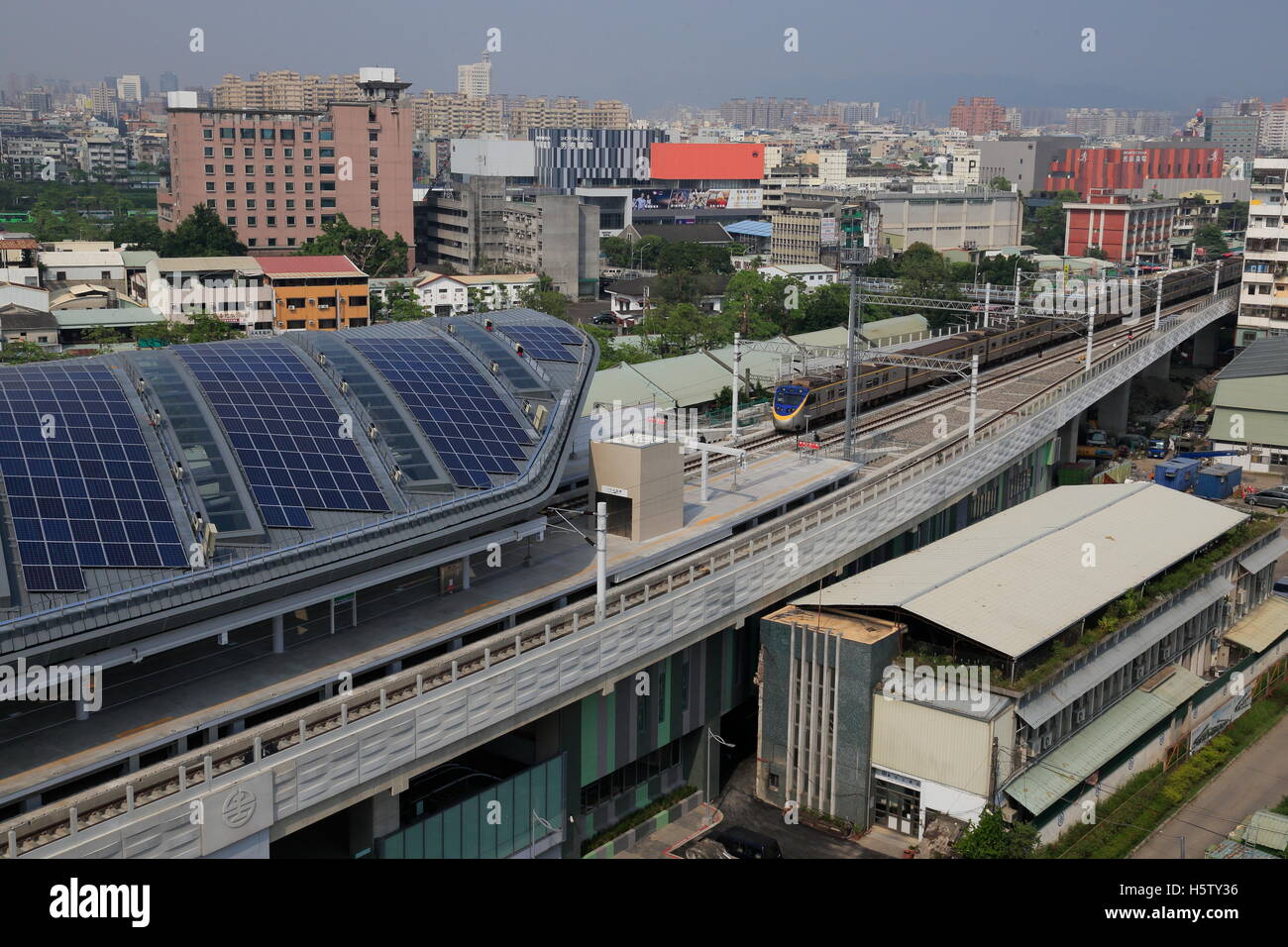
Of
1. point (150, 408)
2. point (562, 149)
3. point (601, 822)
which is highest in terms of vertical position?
point (562, 149)

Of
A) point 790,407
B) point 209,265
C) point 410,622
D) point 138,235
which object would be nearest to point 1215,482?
point 790,407

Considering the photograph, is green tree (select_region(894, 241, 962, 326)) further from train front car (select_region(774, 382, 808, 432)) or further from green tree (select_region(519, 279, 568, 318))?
train front car (select_region(774, 382, 808, 432))

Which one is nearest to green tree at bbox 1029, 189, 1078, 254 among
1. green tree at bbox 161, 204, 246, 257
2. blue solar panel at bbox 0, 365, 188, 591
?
green tree at bbox 161, 204, 246, 257

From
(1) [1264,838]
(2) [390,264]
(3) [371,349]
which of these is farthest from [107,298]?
(1) [1264,838]

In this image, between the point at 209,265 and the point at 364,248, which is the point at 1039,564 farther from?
the point at 364,248

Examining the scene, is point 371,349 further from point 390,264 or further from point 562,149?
point 562,149
